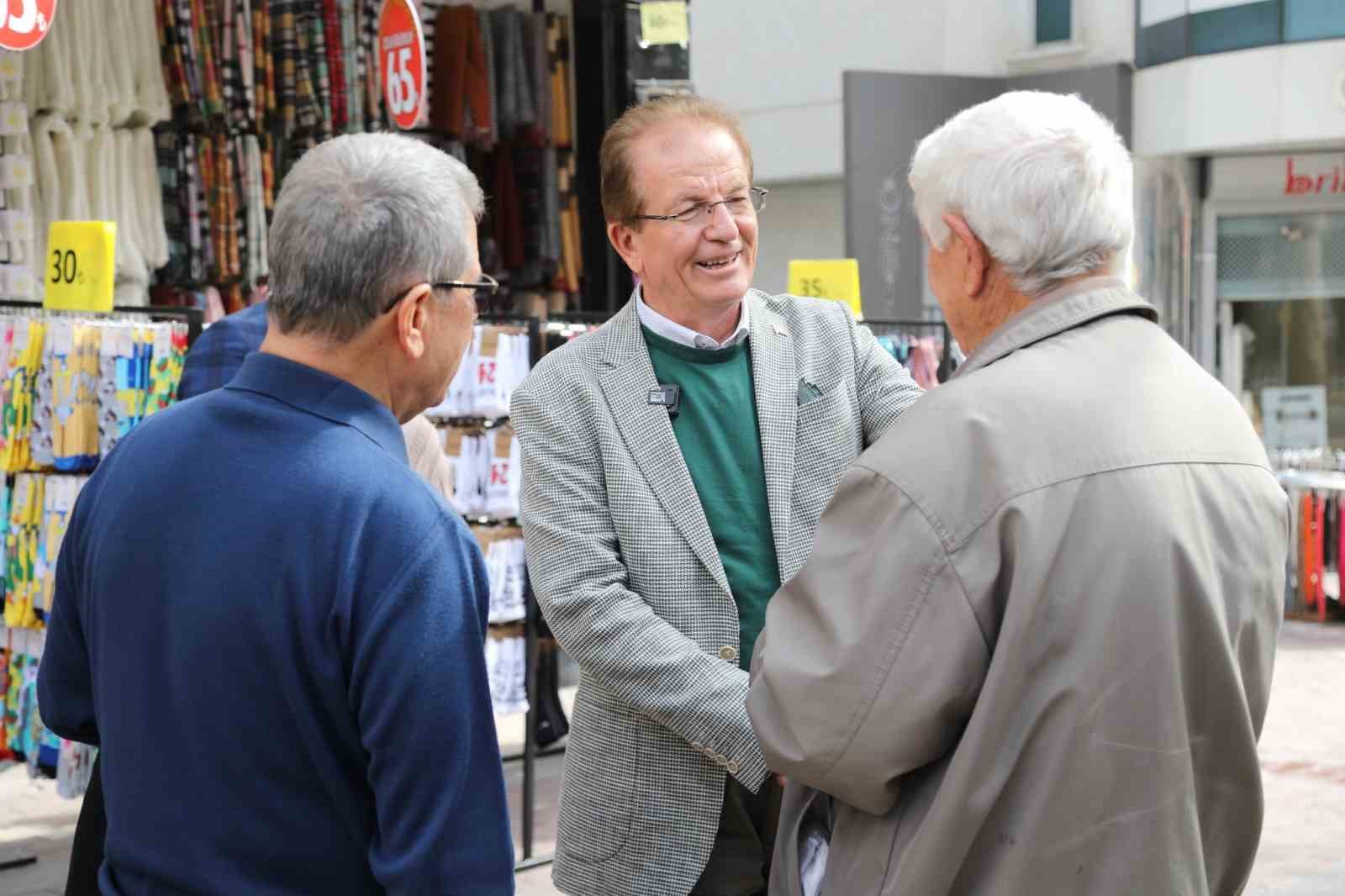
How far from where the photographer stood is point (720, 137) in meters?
2.85

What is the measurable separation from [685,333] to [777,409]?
0.23m

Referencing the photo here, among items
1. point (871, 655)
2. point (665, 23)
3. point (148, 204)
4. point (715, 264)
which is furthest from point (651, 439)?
point (148, 204)

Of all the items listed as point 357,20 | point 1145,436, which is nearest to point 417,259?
point 1145,436

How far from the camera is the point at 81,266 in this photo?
189 inches

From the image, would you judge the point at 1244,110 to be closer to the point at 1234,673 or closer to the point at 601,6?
the point at 601,6

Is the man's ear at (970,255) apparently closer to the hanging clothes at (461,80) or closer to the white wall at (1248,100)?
the hanging clothes at (461,80)

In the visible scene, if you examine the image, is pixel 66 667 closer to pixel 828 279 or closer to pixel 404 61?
pixel 828 279

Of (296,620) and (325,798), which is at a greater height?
(296,620)

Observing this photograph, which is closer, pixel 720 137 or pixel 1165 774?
pixel 1165 774

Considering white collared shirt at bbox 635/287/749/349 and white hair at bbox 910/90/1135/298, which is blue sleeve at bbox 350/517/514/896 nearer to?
white hair at bbox 910/90/1135/298

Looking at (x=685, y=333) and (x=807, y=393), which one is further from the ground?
(x=685, y=333)

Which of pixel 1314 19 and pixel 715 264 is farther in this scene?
pixel 1314 19

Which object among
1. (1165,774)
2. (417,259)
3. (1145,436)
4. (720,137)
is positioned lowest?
(1165,774)

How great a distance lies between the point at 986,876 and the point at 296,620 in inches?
34.5
